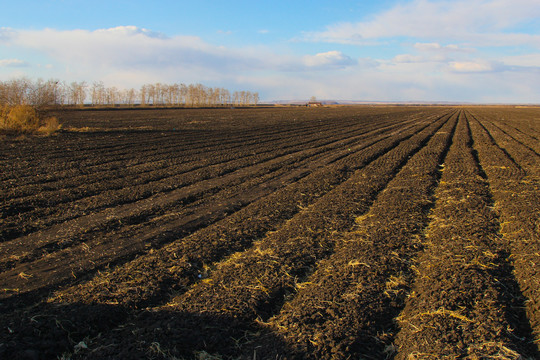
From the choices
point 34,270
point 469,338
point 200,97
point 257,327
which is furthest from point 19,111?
point 200,97

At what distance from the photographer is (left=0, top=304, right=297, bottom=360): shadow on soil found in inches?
120

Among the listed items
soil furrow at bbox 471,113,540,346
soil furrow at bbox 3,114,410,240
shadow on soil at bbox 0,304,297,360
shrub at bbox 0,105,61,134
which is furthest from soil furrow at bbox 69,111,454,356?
shrub at bbox 0,105,61,134

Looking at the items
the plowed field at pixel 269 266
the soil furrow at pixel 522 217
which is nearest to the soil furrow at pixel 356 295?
the plowed field at pixel 269 266

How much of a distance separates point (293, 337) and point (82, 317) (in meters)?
2.18

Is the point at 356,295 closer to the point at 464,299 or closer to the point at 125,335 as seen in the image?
the point at 464,299

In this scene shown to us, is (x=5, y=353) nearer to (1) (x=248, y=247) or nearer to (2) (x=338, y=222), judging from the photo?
(1) (x=248, y=247)

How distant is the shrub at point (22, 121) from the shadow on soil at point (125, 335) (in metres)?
21.8

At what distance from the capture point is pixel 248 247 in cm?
553

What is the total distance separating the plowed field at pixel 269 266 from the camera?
3238 millimetres

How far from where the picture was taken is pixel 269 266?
15.5 ft

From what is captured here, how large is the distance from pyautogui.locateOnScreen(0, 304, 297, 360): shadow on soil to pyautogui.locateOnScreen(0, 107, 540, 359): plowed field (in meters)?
0.02

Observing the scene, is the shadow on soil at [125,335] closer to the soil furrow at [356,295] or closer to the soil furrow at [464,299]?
the soil furrow at [356,295]

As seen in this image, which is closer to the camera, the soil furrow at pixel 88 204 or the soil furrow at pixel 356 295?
the soil furrow at pixel 356 295

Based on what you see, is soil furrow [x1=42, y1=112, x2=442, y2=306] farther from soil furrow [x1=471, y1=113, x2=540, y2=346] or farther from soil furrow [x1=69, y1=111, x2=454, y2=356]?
soil furrow [x1=471, y1=113, x2=540, y2=346]
